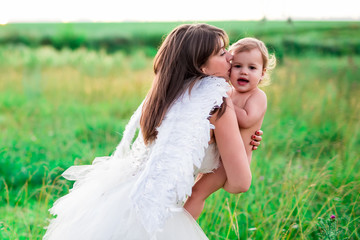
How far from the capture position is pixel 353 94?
558 cm

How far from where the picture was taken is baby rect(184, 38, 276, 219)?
2.13m

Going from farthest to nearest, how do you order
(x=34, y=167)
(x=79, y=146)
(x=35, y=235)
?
(x=79, y=146), (x=34, y=167), (x=35, y=235)

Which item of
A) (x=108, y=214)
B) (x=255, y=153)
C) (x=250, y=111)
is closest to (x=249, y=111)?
(x=250, y=111)

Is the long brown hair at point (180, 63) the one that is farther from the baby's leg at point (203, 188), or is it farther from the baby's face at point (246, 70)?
the baby's leg at point (203, 188)

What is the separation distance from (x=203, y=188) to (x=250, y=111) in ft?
1.59

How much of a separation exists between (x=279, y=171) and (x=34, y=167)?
2486mm

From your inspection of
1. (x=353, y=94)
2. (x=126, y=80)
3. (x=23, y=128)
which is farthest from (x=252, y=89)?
(x=126, y=80)

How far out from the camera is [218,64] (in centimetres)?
208

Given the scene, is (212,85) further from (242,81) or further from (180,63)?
(242,81)

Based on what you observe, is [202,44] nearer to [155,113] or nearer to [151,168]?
[155,113]

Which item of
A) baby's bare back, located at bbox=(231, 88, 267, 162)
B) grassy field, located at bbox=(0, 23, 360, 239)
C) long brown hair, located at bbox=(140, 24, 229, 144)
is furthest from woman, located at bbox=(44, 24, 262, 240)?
grassy field, located at bbox=(0, 23, 360, 239)

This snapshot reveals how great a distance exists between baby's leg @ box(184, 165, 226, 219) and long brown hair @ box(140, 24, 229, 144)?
37 centimetres

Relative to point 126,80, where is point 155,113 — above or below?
above

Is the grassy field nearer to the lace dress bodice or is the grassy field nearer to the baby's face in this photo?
the lace dress bodice
